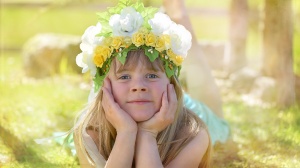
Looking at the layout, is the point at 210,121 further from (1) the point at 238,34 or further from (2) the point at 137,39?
(1) the point at 238,34

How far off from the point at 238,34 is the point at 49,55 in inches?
82.8

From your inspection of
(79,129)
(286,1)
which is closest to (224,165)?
(79,129)

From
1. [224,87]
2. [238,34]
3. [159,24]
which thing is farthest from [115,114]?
[238,34]

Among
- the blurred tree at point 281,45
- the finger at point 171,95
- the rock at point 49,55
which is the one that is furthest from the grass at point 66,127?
the finger at point 171,95

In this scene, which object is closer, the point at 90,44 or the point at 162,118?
the point at 162,118

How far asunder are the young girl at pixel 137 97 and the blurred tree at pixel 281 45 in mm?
2618

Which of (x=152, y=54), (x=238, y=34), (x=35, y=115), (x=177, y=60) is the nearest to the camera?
(x=152, y=54)

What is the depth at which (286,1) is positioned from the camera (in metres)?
5.61

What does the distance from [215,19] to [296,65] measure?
2910mm

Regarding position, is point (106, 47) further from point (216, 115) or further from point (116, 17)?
point (216, 115)

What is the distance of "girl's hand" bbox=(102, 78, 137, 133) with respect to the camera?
113 inches

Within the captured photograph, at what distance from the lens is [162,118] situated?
2879mm

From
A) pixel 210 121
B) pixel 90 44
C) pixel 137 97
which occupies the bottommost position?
pixel 210 121

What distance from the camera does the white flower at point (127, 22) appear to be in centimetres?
295
